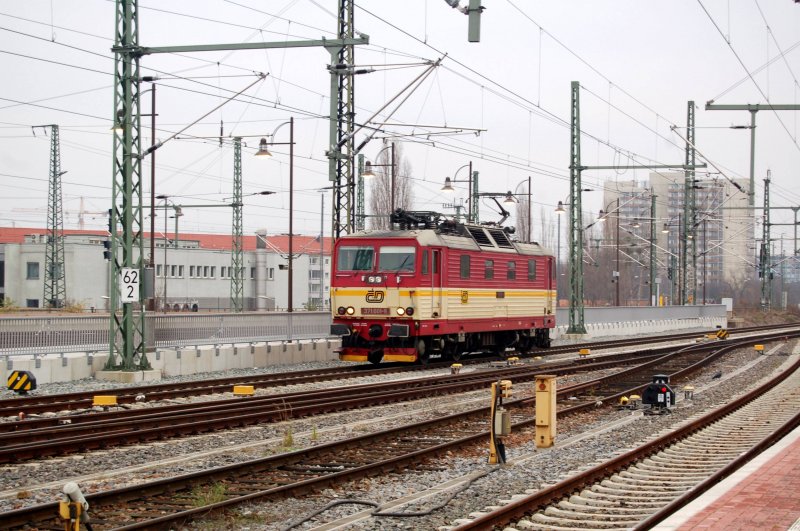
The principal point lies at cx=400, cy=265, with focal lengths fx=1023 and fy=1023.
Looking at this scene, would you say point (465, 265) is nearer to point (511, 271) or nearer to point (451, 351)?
point (451, 351)

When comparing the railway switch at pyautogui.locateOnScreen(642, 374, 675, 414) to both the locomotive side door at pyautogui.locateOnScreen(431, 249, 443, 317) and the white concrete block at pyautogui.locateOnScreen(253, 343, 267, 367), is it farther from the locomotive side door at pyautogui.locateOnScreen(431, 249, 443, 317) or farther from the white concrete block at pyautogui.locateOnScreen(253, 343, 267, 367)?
the white concrete block at pyautogui.locateOnScreen(253, 343, 267, 367)

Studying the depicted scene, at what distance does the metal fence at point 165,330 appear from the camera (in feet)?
76.5

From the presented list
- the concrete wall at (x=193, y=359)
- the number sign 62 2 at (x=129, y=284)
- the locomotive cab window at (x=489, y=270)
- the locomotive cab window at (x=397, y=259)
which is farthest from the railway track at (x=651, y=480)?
the concrete wall at (x=193, y=359)

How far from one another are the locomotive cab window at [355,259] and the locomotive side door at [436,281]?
161 cm

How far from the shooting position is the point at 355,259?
1062 inches

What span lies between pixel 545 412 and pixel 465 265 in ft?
46.5

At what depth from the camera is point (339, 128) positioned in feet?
90.7

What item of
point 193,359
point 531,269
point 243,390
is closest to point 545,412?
point 243,390

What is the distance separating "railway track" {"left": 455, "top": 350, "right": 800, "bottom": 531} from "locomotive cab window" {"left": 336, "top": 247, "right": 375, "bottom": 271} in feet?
36.5

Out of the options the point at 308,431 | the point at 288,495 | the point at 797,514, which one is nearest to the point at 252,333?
the point at 308,431

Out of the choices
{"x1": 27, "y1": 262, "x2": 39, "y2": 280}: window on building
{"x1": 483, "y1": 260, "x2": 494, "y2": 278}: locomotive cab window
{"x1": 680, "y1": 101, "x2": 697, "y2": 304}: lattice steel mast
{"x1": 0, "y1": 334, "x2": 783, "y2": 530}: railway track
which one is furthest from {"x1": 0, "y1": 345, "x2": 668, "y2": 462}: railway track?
{"x1": 27, "y1": 262, "x2": 39, "y2": 280}: window on building

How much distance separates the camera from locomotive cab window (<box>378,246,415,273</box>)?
2616 centimetres

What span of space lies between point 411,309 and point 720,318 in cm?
4528

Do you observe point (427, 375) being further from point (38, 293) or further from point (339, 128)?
point (38, 293)
